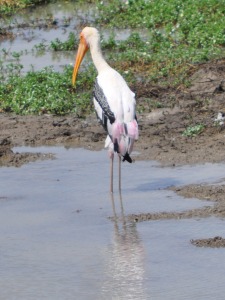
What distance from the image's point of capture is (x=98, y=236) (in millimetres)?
8328

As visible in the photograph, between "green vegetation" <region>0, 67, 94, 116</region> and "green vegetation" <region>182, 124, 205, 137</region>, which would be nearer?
"green vegetation" <region>182, 124, 205, 137</region>

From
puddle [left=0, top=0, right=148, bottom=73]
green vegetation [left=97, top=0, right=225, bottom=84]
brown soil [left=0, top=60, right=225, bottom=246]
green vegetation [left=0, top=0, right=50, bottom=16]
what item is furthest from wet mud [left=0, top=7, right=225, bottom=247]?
green vegetation [left=0, top=0, right=50, bottom=16]

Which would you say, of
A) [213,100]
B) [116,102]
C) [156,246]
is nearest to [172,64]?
[213,100]

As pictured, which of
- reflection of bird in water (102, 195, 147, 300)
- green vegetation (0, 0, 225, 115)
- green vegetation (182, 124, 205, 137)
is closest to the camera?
reflection of bird in water (102, 195, 147, 300)

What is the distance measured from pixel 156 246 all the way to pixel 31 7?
40.5 feet

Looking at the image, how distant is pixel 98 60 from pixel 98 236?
2982 millimetres

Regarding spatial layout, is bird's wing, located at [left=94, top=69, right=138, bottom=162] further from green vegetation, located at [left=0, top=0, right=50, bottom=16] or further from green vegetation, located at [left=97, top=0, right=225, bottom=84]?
green vegetation, located at [left=0, top=0, right=50, bottom=16]

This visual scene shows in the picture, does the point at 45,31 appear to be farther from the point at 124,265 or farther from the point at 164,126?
the point at 124,265

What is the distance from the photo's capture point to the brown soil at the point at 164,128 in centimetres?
1074

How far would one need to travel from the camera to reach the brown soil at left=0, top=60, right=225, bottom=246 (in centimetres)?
1074

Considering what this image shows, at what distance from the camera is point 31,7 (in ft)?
64.7

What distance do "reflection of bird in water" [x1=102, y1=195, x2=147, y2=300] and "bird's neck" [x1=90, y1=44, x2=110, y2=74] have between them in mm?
2405

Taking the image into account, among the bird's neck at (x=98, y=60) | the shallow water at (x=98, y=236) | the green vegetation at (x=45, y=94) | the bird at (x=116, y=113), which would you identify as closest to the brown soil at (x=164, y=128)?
the green vegetation at (x=45, y=94)

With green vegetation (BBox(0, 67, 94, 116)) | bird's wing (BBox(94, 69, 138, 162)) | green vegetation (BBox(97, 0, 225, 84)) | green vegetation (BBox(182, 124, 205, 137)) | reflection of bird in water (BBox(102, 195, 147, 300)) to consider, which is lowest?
reflection of bird in water (BBox(102, 195, 147, 300))
